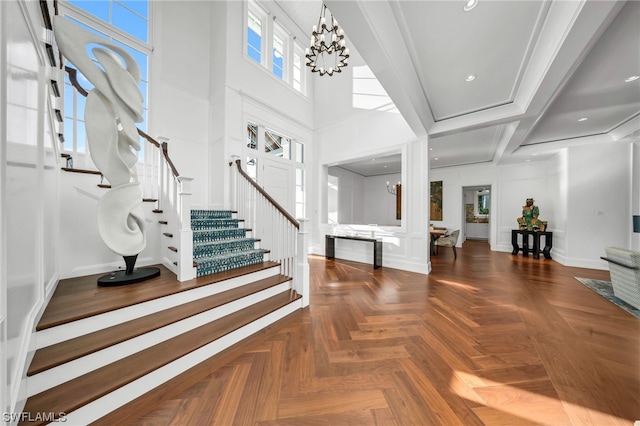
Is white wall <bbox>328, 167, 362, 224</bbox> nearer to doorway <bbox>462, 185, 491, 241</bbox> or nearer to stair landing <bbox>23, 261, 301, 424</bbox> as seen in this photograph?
doorway <bbox>462, 185, 491, 241</bbox>

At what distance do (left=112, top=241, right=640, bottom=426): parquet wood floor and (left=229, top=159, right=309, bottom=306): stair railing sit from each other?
501 millimetres

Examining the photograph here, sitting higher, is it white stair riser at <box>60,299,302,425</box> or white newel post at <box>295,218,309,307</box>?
white newel post at <box>295,218,309,307</box>

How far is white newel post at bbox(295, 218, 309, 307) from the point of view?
9.01 feet

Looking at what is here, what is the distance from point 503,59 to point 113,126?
4308mm

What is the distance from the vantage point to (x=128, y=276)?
7.35 feet

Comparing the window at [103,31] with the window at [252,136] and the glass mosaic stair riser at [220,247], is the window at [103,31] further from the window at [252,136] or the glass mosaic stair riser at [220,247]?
the glass mosaic stair riser at [220,247]

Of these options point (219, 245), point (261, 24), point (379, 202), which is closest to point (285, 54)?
point (261, 24)

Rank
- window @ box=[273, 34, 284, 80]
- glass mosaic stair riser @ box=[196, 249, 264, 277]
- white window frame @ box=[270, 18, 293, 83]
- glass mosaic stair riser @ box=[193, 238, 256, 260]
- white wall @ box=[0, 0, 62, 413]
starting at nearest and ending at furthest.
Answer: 1. white wall @ box=[0, 0, 62, 413]
2. glass mosaic stair riser @ box=[196, 249, 264, 277]
3. glass mosaic stair riser @ box=[193, 238, 256, 260]
4. window @ box=[273, 34, 284, 80]
5. white window frame @ box=[270, 18, 293, 83]

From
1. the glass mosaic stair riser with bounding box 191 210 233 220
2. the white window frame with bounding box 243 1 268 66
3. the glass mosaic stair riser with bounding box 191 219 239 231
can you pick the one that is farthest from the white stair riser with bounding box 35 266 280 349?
the white window frame with bounding box 243 1 268 66

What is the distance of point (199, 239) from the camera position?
9.68 ft

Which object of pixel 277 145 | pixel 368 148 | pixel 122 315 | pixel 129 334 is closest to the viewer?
pixel 129 334

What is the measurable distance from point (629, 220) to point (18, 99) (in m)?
8.77

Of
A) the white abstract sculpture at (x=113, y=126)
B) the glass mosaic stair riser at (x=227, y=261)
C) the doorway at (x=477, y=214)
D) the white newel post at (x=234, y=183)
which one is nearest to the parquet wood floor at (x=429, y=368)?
the glass mosaic stair riser at (x=227, y=261)

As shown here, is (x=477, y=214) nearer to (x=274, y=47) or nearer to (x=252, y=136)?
(x=252, y=136)
